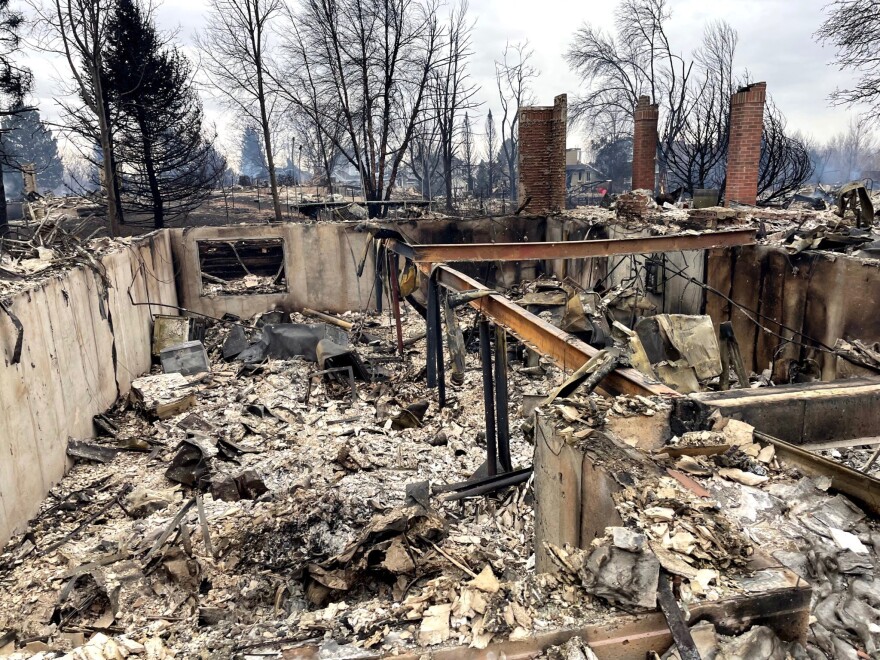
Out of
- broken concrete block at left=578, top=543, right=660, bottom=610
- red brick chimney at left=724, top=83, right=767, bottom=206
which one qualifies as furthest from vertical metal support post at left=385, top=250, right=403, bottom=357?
broken concrete block at left=578, top=543, right=660, bottom=610

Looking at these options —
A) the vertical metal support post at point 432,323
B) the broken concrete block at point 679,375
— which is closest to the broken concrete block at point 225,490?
the vertical metal support post at point 432,323

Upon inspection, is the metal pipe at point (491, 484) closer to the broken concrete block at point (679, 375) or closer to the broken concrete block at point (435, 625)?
the broken concrete block at point (679, 375)

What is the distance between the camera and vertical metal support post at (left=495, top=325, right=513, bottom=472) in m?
6.76

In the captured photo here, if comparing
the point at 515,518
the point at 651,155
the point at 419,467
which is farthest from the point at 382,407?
the point at 651,155

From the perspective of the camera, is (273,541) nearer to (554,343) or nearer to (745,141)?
(554,343)

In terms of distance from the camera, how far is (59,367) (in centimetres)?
768

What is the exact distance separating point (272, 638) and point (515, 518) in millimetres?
3845

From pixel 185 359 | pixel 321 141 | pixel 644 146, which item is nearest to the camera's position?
pixel 185 359

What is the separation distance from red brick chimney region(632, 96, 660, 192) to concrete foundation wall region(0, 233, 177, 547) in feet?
48.2

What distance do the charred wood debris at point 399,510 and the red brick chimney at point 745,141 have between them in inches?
95.1

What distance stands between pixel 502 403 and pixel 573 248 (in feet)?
10.6

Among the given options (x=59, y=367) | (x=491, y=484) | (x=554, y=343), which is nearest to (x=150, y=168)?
(x=59, y=367)

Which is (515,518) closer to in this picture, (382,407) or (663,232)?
(382,407)

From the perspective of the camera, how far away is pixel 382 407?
10.0 m
